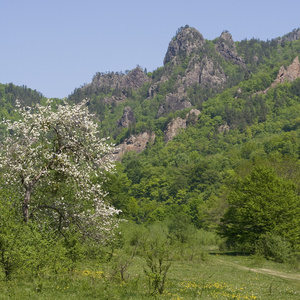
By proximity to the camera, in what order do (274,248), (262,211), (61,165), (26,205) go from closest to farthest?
(26,205) → (61,165) → (274,248) → (262,211)

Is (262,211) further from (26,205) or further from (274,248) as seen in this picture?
(26,205)

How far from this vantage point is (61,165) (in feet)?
75.1

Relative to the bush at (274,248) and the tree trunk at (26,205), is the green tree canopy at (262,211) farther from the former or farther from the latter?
the tree trunk at (26,205)

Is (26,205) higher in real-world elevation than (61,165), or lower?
lower

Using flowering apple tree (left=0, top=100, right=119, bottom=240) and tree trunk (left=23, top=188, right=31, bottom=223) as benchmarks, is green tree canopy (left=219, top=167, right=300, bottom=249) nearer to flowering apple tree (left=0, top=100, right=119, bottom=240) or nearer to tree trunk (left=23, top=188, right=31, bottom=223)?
flowering apple tree (left=0, top=100, right=119, bottom=240)

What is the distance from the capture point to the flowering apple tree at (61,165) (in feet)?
74.3

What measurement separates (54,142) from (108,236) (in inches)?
237

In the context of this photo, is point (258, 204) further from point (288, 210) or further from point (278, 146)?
point (278, 146)

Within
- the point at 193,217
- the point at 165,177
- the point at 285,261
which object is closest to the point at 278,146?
the point at 165,177

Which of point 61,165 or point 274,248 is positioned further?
point 274,248

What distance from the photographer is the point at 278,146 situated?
167 m

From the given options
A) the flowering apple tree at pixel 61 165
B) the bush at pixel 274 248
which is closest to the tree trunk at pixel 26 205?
the flowering apple tree at pixel 61 165

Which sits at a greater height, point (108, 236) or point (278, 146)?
point (278, 146)

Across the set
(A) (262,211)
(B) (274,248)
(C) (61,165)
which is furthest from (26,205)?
(A) (262,211)
